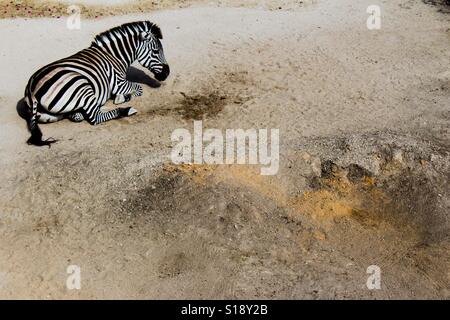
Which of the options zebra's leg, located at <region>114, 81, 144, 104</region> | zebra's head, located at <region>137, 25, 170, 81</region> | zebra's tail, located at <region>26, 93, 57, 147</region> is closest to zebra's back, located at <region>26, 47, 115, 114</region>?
zebra's tail, located at <region>26, 93, 57, 147</region>

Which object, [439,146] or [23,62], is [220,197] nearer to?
[439,146]

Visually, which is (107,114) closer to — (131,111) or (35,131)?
(131,111)

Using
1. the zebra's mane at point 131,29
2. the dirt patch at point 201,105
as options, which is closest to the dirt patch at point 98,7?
the zebra's mane at point 131,29

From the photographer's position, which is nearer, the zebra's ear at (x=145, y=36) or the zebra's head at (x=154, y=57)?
the zebra's ear at (x=145, y=36)

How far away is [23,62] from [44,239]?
6.09 metres

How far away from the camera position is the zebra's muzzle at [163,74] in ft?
37.5

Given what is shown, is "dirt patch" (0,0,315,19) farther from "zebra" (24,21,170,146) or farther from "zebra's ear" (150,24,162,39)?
"zebra" (24,21,170,146)

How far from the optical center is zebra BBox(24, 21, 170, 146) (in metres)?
9.52

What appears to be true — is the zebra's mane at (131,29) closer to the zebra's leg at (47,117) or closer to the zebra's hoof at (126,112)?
the zebra's hoof at (126,112)

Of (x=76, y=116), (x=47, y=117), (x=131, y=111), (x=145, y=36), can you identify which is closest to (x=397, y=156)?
(x=131, y=111)

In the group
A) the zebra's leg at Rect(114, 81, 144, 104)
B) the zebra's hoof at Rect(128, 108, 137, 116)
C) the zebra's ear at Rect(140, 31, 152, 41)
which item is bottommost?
the zebra's hoof at Rect(128, 108, 137, 116)

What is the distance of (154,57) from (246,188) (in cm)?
438

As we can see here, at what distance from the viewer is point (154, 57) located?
1144 cm
